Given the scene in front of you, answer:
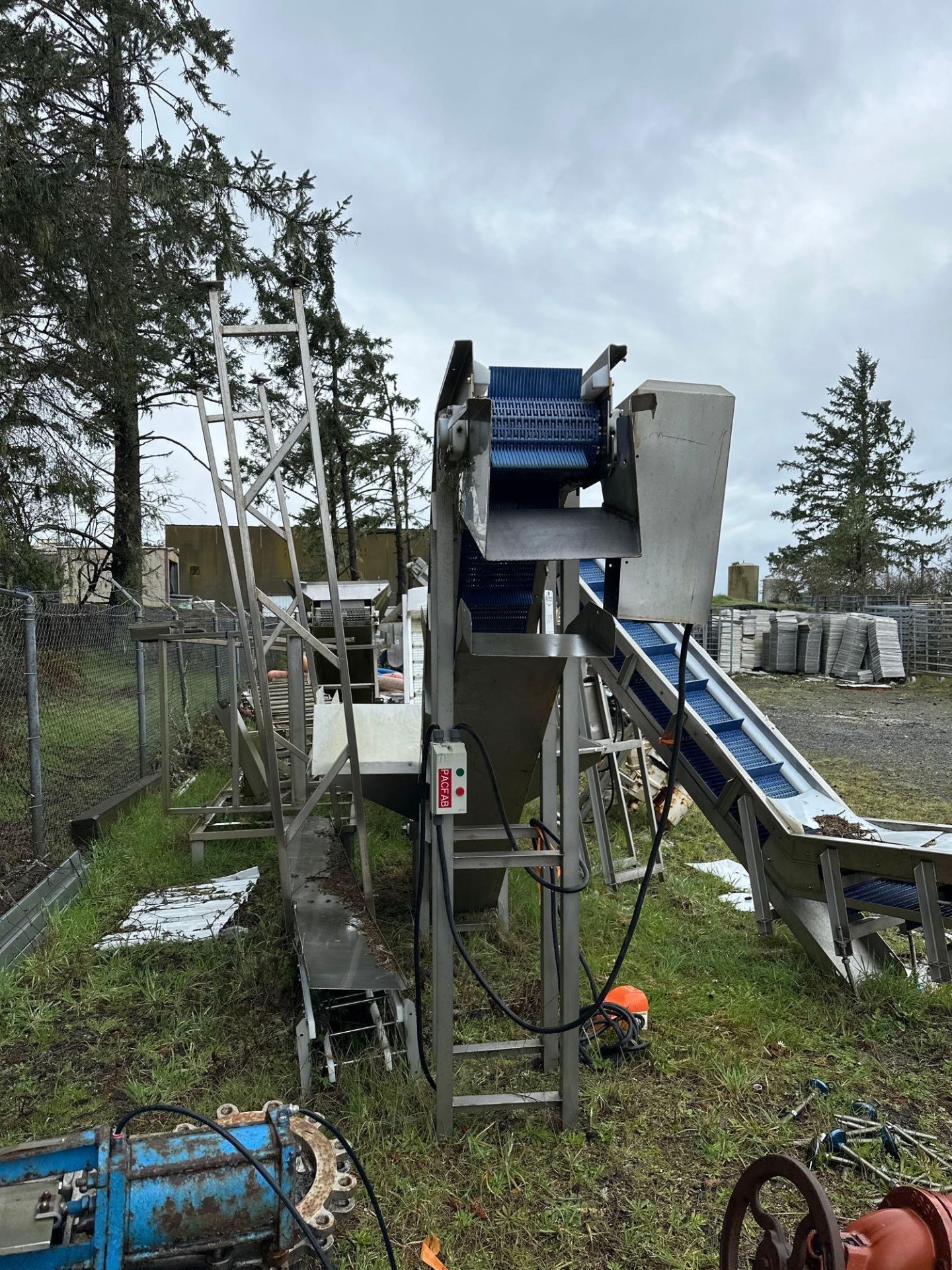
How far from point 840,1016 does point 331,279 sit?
60.1 ft

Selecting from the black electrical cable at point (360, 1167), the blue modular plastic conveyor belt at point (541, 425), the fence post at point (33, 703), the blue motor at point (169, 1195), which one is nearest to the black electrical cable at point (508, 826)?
the blue modular plastic conveyor belt at point (541, 425)

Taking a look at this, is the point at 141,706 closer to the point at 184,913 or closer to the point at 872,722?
the point at 184,913

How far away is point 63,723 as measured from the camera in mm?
7547

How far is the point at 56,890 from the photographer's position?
17.8 ft

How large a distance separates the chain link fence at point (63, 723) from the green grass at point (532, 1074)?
2.54 feet

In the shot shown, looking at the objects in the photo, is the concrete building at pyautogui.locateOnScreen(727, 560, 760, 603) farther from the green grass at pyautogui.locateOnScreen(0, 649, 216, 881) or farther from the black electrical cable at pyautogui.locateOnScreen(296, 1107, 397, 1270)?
the black electrical cable at pyautogui.locateOnScreen(296, 1107, 397, 1270)

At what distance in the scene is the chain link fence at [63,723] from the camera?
18.2ft

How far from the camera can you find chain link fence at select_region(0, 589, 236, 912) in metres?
5.54

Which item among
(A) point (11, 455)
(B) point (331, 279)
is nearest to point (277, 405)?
(B) point (331, 279)

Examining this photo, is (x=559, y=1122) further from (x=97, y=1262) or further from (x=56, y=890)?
(x=56, y=890)

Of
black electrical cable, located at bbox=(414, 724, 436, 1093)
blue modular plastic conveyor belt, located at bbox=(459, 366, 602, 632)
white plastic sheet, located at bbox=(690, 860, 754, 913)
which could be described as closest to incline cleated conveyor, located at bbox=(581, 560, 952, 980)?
white plastic sheet, located at bbox=(690, 860, 754, 913)

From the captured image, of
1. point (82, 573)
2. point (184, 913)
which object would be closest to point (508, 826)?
point (184, 913)

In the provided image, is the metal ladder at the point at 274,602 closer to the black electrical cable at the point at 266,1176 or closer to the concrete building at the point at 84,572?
the black electrical cable at the point at 266,1176

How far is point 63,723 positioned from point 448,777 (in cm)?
570
